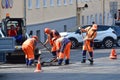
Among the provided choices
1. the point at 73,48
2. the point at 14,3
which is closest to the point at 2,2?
the point at 14,3

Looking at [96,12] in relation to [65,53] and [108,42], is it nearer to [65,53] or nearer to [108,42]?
[108,42]

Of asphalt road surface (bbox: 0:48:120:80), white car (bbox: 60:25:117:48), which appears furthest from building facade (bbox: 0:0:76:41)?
asphalt road surface (bbox: 0:48:120:80)

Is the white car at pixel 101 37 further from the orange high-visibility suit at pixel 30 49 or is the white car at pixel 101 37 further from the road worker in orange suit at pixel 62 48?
the orange high-visibility suit at pixel 30 49

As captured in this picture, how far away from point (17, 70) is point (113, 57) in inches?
302

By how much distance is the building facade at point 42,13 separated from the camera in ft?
142

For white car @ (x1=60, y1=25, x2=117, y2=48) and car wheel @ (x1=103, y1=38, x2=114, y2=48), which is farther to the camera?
car wheel @ (x1=103, y1=38, x2=114, y2=48)

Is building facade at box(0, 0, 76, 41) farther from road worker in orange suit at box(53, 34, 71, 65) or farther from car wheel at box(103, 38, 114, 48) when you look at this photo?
road worker in orange suit at box(53, 34, 71, 65)

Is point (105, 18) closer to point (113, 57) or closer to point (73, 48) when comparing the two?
point (73, 48)

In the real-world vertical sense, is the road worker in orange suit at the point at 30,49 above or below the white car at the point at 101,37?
above

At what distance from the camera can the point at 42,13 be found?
4944 centimetres

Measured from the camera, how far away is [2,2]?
41.6 meters

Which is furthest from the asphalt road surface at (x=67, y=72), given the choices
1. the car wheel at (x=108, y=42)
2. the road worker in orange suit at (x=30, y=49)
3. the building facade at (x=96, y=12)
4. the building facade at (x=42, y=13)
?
the building facade at (x=96, y=12)

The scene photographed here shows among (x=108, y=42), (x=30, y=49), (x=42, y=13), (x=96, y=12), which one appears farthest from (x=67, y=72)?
(x=96, y=12)

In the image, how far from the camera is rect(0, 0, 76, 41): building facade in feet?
142
